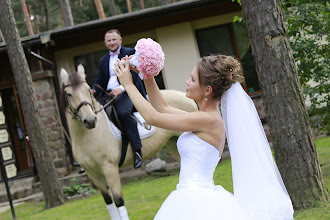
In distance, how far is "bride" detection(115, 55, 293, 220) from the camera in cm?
317

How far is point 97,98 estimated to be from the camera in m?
7.50

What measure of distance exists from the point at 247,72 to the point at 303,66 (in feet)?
20.8

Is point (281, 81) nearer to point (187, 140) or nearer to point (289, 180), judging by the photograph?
point (289, 180)

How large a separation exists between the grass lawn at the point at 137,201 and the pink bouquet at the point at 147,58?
4620 mm

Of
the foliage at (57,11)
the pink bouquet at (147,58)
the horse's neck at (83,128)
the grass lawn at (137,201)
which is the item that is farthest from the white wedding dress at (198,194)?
the foliage at (57,11)

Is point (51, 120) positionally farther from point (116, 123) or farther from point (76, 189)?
point (116, 123)

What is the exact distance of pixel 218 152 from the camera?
11.0 ft

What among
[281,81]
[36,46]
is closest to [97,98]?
[281,81]

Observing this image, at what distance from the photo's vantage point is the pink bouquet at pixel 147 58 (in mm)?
3232

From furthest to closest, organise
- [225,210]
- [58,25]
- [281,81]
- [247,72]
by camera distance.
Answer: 1. [58,25]
2. [247,72]
3. [281,81]
4. [225,210]

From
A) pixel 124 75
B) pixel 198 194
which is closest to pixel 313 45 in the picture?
pixel 198 194

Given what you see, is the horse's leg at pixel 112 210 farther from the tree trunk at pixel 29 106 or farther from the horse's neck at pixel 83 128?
the tree trunk at pixel 29 106

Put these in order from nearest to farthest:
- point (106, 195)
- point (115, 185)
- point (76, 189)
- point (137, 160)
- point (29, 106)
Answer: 1. point (115, 185)
2. point (106, 195)
3. point (137, 160)
4. point (29, 106)
5. point (76, 189)

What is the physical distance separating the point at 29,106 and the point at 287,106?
22.0 feet
